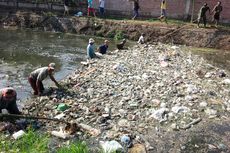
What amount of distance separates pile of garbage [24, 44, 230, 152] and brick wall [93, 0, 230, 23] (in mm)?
10955

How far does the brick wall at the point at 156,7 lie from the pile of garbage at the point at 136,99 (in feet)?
35.9

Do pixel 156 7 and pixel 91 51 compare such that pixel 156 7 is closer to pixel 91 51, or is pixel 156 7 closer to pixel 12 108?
pixel 91 51

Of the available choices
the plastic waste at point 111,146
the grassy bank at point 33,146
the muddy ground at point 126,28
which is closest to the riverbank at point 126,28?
the muddy ground at point 126,28

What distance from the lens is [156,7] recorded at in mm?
28234

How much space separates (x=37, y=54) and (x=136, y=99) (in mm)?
10131

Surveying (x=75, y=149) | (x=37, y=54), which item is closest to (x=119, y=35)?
(x=37, y=54)

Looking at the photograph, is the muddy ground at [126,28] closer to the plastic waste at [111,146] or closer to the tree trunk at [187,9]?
the tree trunk at [187,9]

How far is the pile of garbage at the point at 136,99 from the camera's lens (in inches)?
422

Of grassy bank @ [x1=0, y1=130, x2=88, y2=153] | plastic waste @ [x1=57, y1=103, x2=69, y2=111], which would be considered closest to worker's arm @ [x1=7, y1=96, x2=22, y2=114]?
plastic waste @ [x1=57, y1=103, x2=69, y2=111]

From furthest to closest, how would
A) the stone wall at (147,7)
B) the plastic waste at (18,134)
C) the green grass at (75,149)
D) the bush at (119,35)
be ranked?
the stone wall at (147,7), the bush at (119,35), the plastic waste at (18,134), the green grass at (75,149)

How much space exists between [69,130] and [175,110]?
10.5ft

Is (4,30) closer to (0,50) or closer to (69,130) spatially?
(0,50)

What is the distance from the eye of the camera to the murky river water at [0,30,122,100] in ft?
52.8

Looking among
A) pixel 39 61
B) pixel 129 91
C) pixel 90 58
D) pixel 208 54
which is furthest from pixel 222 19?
pixel 129 91
